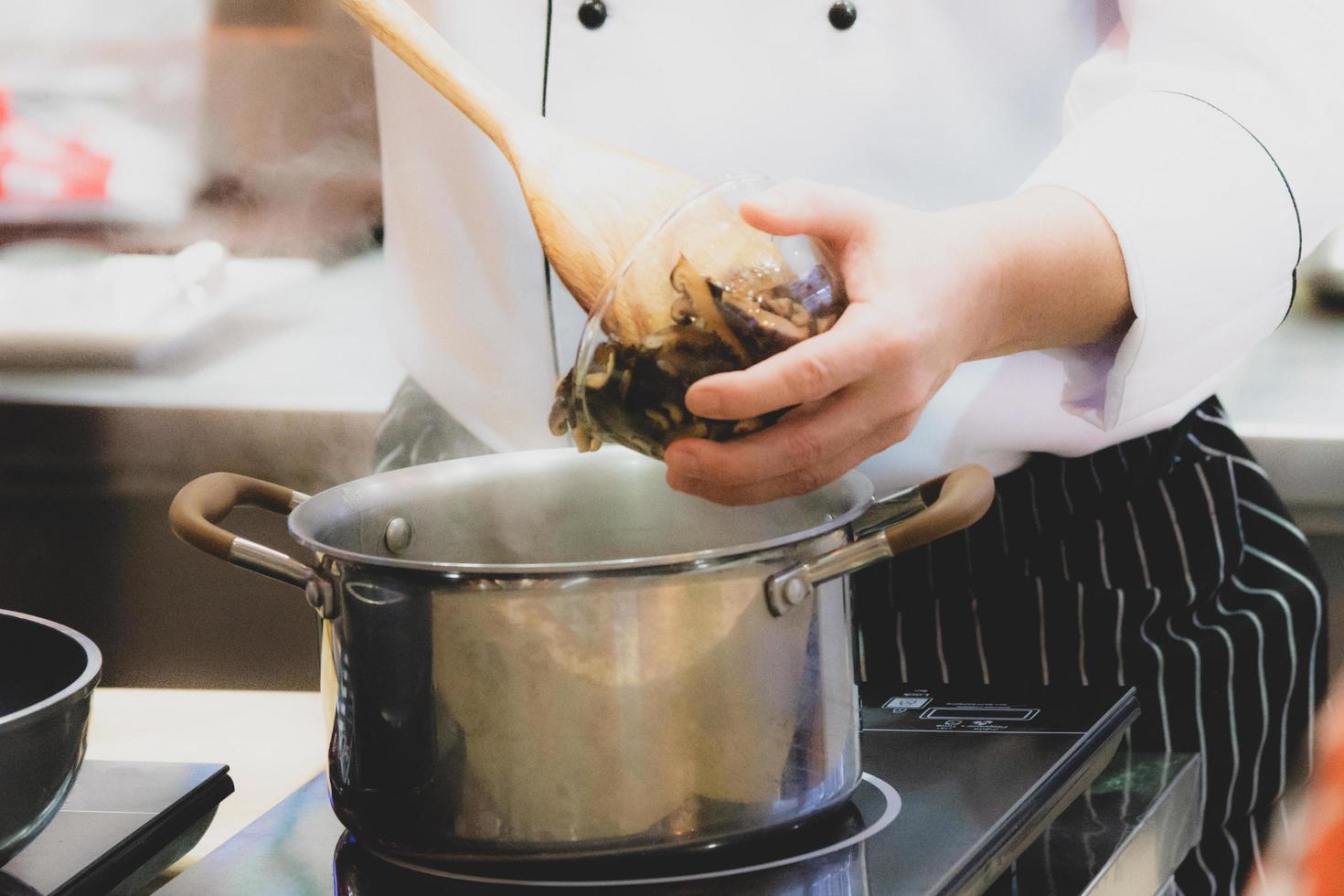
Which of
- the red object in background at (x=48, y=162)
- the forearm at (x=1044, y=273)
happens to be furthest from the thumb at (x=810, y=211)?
the red object in background at (x=48, y=162)

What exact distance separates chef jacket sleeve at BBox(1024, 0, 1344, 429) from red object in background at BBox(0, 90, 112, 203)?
1629 mm

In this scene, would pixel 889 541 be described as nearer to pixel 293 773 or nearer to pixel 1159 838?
pixel 1159 838

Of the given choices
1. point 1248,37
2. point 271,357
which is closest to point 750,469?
point 1248,37

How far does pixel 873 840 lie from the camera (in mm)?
661

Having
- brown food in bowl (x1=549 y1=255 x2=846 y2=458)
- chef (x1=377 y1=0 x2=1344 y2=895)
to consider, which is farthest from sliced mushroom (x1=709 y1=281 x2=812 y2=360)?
chef (x1=377 y1=0 x2=1344 y2=895)

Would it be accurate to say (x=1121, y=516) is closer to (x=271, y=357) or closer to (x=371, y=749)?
(x=371, y=749)

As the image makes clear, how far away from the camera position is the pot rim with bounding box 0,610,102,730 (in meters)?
0.56

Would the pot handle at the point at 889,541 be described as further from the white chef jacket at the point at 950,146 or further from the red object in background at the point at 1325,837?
the red object in background at the point at 1325,837

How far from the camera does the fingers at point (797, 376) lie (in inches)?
23.9

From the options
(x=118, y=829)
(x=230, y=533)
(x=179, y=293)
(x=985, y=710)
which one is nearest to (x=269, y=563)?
(x=230, y=533)

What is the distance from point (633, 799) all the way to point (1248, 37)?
1.88 feet

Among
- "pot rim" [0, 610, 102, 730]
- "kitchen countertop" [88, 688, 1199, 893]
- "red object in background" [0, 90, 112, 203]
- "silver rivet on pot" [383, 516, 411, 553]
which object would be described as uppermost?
"red object in background" [0, 90, 112, 203]

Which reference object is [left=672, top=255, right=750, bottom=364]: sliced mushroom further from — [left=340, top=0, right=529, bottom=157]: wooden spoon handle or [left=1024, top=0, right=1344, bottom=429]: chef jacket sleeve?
[left=1024, top=0, right=1344, bottom=429]: chef jacket sleeve

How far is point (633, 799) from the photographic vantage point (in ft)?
1.99
